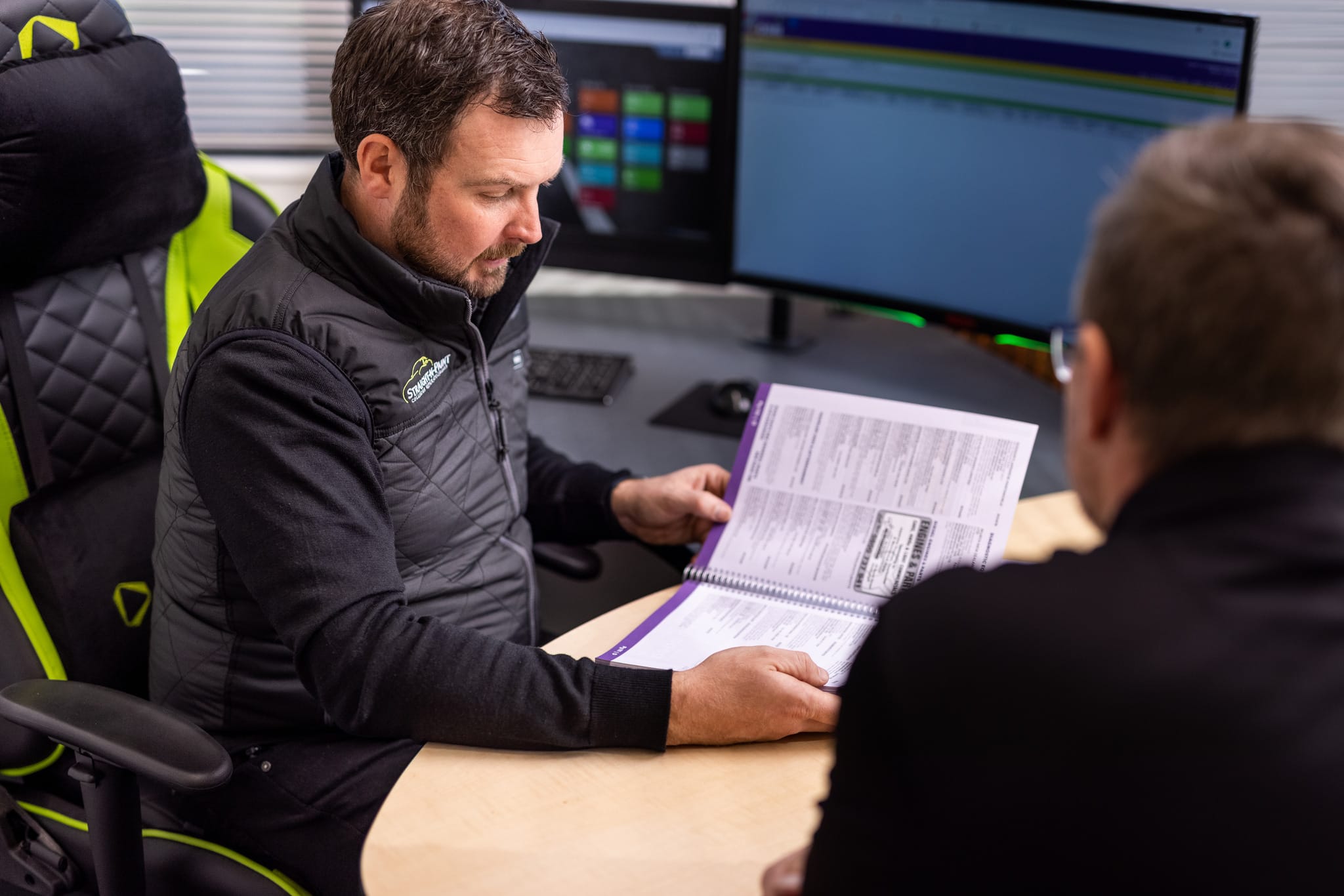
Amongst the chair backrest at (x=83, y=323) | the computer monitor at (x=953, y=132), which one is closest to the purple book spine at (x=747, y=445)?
the computer monitor at (x=953, y=132)

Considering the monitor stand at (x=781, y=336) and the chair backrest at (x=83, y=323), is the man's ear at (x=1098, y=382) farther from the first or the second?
the monitor stand at (x=781, y=336)

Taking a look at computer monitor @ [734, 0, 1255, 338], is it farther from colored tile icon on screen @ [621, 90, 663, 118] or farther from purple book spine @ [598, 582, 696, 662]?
purple book spine @ [598, 582, 696, 662]

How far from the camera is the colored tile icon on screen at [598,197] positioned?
207 cm

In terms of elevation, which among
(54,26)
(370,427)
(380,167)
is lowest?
(370,427)

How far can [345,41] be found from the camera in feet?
A: 3.86

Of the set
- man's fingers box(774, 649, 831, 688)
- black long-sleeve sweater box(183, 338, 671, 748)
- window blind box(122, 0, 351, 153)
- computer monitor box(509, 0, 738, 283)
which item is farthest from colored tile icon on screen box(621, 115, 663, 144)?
man's fingers box(774, 649, 831, 688)

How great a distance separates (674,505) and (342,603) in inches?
17.8

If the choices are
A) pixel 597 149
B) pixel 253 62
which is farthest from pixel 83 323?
pixel 253 62

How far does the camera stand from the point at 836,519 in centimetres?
128

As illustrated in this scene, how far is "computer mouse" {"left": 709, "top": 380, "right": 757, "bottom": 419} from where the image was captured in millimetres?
1806

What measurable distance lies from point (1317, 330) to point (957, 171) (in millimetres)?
1279

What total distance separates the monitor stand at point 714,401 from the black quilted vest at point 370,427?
0.49 metres

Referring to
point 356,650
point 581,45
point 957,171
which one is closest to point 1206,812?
point 356,650

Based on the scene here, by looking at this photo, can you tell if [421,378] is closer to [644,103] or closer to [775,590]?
[775,590]
